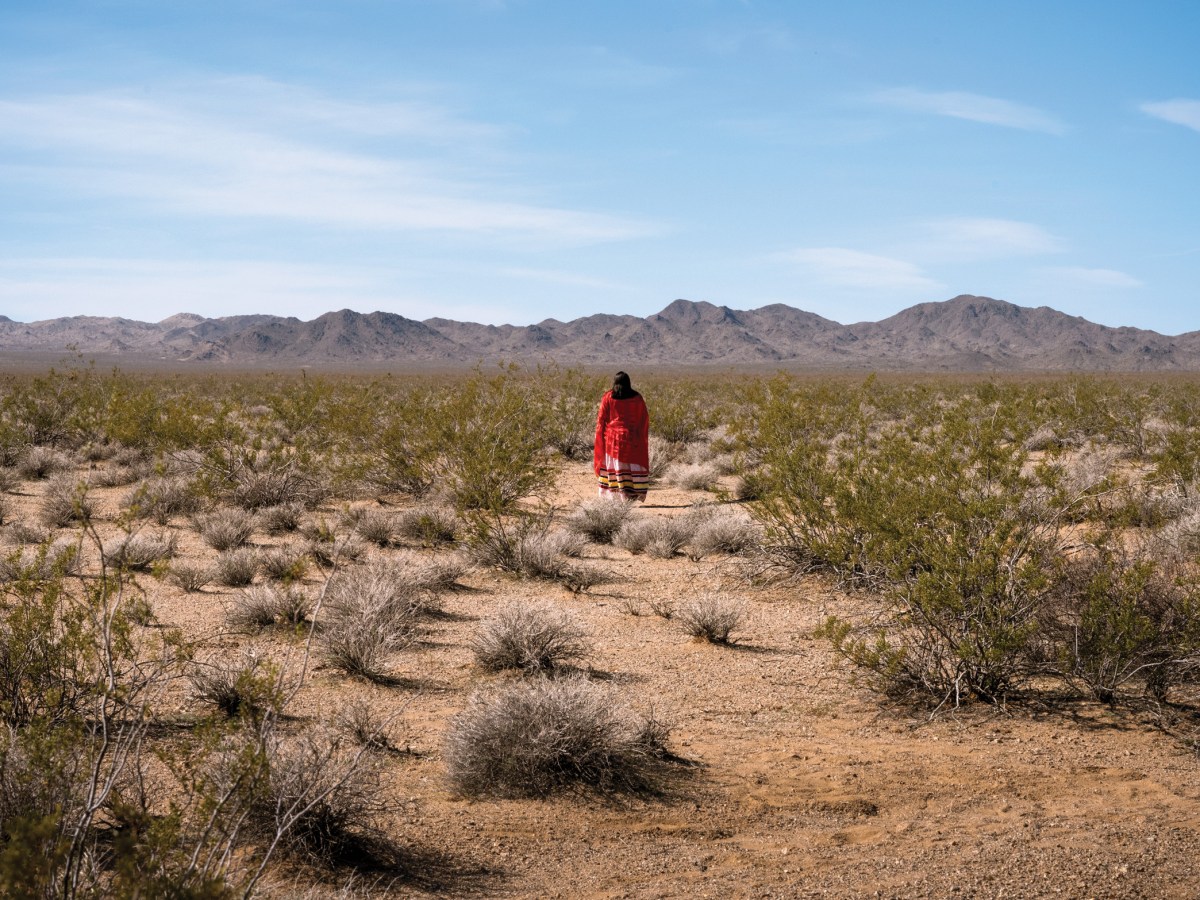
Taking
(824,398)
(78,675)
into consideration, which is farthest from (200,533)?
(824,398)

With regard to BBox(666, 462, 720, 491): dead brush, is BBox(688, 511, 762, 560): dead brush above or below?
below

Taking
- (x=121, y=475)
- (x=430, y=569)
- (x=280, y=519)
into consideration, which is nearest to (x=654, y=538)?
(x=430, y=569)

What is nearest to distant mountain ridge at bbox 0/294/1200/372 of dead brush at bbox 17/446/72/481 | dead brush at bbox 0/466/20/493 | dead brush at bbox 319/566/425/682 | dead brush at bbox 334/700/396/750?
dead brush at bbox 17/446/72/481

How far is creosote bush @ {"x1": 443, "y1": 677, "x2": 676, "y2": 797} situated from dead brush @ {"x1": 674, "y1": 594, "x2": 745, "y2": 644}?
2519 mm

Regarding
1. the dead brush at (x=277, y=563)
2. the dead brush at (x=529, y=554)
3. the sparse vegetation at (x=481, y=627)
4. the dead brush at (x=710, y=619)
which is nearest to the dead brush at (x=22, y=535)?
the sparse vegetation at (x=481, y=627)

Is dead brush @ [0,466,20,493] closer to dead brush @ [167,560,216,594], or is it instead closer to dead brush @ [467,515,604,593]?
dead brush @ [167,560,216,594]

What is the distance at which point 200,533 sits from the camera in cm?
1237

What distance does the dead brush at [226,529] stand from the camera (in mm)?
11477

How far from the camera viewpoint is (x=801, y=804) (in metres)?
4.99

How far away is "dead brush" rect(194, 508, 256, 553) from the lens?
11477mm

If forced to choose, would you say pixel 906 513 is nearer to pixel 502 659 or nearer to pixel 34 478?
pixel 502 659

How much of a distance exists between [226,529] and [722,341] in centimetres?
15745

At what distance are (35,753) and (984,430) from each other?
703 centimetres

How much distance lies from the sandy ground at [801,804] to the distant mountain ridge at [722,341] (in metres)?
129
